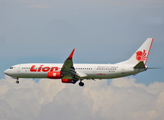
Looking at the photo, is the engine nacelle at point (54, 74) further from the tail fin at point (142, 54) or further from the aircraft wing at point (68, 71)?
the tail fin at point (142, 54)

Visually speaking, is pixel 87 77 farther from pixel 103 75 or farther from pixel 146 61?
pixel 146 61

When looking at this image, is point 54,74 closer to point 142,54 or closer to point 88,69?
point 88,69

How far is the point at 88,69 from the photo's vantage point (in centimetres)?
6506

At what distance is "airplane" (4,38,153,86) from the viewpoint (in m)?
62.1

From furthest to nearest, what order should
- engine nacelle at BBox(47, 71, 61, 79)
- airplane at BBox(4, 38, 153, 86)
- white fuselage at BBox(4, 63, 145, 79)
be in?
engine nacelle at BBox(47, 71, 61, 79) → white fuselage at BBox(4, 63, 145, 79) → airplane at BBox(4, 38, 153, 86)

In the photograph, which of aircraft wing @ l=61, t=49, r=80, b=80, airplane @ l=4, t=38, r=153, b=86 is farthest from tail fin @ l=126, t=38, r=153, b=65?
aircraft wing @ l=61, t=49, r=80, b=80

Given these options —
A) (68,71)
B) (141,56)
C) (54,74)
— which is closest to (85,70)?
(68,71)

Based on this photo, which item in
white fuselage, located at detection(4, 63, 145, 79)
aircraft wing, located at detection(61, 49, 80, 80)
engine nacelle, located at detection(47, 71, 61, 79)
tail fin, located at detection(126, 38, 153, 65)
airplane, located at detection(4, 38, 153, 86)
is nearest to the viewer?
aircraft wing, located at detection(61, 49, 80, 80)

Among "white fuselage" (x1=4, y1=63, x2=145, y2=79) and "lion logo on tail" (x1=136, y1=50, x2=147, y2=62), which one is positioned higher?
"lion logo on tail" (x1=136, y1=50, x2=147, y2=62)

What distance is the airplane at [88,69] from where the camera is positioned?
6209cm

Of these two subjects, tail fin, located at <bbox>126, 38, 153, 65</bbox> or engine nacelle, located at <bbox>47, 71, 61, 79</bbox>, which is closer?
engine nacelle, located at <bbox>47, 71, 61, 79</bbox>

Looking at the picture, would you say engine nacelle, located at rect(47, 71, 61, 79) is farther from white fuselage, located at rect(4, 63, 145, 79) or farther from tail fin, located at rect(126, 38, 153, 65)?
tail fin, located at rect(126, 38, 153, 65)

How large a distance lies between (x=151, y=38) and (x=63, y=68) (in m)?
21.0

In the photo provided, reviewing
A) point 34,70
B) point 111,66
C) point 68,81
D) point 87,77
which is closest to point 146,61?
point 111,66
